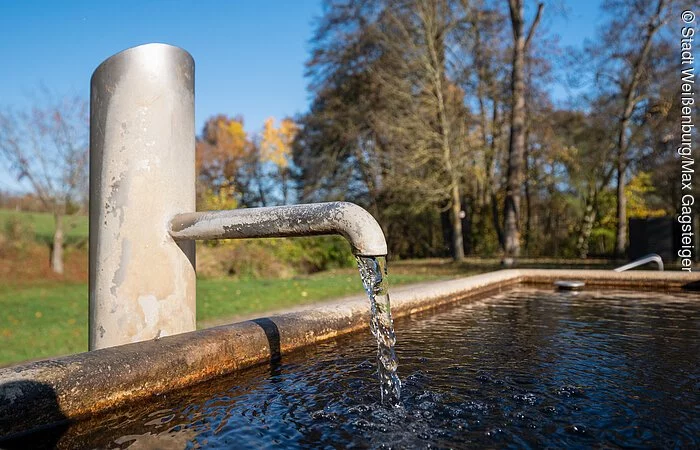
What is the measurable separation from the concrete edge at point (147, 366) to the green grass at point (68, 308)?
9.04 ft

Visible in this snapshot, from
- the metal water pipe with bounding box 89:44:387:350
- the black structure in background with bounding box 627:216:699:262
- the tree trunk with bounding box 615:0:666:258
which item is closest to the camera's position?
the metal water pipe with bounding box 89:44:387:350

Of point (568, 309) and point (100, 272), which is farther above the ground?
point (100, 272)

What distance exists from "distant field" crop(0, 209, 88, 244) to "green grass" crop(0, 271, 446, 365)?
2.99 meters

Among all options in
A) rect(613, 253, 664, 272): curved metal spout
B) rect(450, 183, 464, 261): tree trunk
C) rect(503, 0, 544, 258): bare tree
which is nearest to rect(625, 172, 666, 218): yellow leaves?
rect(503, 0, 544, 258): bare tree

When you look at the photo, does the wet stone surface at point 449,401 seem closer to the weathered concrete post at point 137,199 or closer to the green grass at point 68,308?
the weathered concrete post at point 137,199

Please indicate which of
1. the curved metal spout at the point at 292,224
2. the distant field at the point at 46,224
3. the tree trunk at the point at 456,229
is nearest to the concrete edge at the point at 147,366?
the curved metal spout at the point at 292,224

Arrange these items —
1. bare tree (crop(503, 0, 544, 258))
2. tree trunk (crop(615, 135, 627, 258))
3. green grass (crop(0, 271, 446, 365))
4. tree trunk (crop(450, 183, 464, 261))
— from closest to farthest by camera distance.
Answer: green grass (crop(0, 271, 446, 365)), bare tree (crop(503, 0, 544, 258)), tree trunk (crop(615, 135, 627, 258)), tree trunk (crop(450, 183, 464, 261))

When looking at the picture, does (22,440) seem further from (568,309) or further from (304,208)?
(568,309)

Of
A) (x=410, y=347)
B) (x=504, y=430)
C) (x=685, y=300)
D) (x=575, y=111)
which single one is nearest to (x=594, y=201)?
(x=575, y=111)

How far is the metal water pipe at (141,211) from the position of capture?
250cm

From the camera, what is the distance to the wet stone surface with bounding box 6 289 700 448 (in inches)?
73.0

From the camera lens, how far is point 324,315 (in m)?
3.53

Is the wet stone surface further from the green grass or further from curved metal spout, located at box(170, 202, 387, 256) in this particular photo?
the green grass

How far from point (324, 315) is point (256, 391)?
1.19 meters
